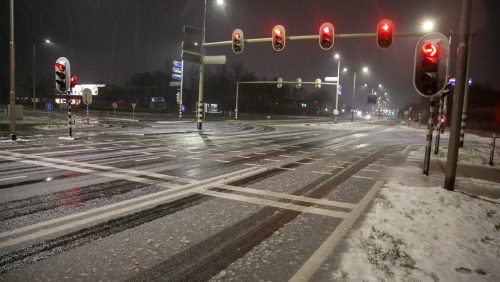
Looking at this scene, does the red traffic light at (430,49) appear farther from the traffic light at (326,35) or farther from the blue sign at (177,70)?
the blue sign at (177,70)

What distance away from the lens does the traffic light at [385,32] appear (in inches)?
739

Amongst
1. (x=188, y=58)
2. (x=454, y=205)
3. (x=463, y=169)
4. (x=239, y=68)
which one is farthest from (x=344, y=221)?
(x=239, y=68)

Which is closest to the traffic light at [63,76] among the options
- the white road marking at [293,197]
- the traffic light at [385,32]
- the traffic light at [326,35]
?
the traffic light at [326,35]

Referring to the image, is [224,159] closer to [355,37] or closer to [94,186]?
[94,186]

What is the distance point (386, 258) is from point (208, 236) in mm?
2254

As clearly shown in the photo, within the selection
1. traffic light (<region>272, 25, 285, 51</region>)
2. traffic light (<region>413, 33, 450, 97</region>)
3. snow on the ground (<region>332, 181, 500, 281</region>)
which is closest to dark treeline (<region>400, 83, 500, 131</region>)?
traffic light (<region>272, 25, 285, 51</region>)

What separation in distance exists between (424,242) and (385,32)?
616 inches

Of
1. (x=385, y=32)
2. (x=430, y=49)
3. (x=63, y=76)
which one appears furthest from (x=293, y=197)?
(x=63, y=76)

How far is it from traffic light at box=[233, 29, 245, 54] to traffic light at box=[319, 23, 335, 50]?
4.69 metres

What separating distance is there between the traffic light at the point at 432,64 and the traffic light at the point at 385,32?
10412mm

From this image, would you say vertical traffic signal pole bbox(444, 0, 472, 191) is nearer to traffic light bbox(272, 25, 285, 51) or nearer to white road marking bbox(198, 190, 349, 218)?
white road marking bbox(198, 190, 349, 218)

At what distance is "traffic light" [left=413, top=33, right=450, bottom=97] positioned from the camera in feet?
29.1

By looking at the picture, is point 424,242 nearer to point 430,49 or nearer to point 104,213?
point 104,213

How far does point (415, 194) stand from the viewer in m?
8.16
